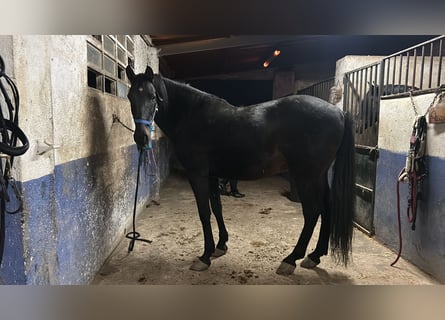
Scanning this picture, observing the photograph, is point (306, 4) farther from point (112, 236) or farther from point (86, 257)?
point (112, 236)

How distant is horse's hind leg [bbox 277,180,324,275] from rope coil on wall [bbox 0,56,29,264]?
1356 mm

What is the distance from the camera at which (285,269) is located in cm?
165

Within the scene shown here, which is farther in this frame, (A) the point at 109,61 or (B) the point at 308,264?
(A) the point at 109,61

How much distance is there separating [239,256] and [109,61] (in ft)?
5.09

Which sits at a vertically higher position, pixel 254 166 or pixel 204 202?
pixel 254 166

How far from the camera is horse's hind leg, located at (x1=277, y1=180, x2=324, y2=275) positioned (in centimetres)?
165

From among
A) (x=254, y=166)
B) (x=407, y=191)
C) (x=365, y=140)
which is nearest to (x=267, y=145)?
(x=254, y=166)

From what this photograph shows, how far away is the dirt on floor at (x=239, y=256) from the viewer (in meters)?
1.59

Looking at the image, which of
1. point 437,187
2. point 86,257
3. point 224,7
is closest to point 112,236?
point 86,257

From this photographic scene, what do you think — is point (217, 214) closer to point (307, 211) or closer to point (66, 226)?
point (307, 211)

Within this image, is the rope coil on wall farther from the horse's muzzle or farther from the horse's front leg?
the horse's front leg

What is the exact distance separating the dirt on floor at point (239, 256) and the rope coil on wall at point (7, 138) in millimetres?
854

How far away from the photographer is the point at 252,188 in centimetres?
361

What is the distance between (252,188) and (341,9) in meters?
3.06
